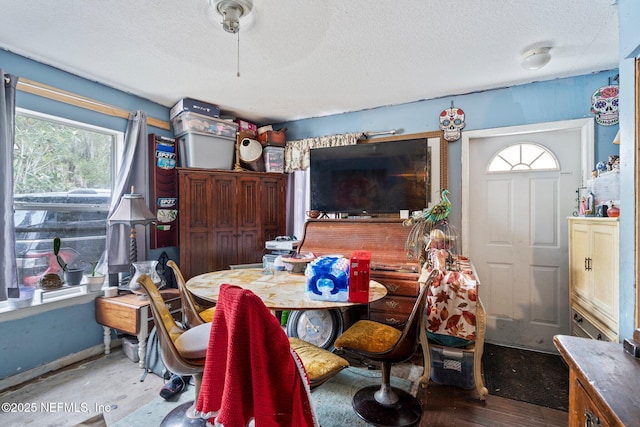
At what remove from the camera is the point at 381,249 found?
110 inches

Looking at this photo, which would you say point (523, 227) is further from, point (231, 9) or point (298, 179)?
point (231, 9)

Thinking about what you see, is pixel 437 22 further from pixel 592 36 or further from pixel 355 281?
pixel 355 281

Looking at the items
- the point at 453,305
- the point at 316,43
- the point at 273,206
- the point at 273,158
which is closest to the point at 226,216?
the point at 273,206

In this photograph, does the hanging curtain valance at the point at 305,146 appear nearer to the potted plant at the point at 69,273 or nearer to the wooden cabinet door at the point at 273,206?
the wooden cabinet door at the point at 273,206

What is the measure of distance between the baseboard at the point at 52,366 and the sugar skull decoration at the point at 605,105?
4.62 meters

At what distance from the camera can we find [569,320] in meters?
2.54

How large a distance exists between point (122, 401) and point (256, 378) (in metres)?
1.70

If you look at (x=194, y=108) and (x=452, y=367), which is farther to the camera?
(x=194, y=108)

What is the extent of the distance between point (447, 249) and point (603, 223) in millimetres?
925

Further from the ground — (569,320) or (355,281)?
(355,281)

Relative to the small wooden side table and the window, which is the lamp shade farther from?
the small wooden side table

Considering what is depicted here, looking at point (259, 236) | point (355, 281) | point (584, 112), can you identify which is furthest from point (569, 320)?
point (259, 236)

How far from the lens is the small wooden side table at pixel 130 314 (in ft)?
7.67

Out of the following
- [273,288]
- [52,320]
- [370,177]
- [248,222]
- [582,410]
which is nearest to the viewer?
[582,410]
